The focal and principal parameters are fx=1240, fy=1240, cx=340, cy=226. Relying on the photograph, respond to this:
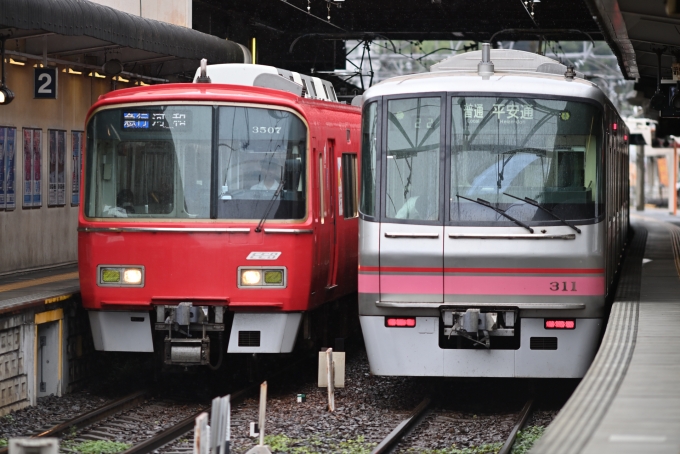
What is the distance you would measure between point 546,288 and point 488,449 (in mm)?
1602

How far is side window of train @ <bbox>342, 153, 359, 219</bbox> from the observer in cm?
1324

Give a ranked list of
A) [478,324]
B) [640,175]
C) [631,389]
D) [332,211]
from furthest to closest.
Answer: [640,175] → [332,211] → [478,324] → [631,389]

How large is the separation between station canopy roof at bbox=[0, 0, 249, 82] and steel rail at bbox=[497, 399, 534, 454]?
5.87m

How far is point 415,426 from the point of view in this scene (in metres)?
10.3

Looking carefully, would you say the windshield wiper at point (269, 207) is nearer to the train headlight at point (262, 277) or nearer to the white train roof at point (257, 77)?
the train headlight at point (262, 277)

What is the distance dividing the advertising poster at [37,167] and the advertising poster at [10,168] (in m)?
0.68

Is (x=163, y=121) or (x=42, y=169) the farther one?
(x=42, y=169)

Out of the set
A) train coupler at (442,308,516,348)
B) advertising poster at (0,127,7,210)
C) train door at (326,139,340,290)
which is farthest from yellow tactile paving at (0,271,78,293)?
train coupler at (442,308,516,348)

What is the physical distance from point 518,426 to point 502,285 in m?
1.16

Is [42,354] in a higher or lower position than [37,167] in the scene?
lower

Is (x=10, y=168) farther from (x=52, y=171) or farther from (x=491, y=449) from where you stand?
(x=491, y=449)

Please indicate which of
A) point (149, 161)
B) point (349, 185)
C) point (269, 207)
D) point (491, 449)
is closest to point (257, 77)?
point (349, 185)

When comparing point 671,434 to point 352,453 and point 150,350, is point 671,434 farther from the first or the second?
point 150,350

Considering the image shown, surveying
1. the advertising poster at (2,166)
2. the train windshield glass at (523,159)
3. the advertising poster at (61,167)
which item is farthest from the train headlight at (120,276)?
the advertising poster at (61,167)
